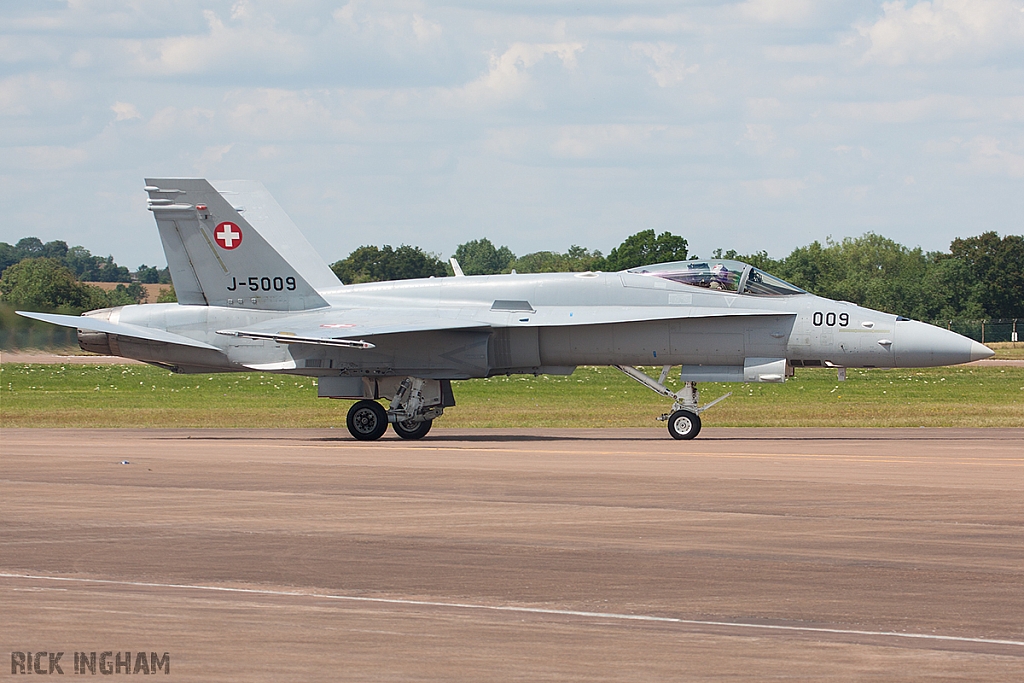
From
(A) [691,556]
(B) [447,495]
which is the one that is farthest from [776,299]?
A: (A) [691,556]

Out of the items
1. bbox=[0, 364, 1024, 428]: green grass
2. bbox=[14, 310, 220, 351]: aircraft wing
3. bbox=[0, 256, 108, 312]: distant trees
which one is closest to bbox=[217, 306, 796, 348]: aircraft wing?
bbox=[14, 310, 220, 351]: aircraft wing

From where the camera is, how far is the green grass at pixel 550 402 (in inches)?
1148

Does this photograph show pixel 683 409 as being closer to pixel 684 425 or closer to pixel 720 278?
pixel 684 425

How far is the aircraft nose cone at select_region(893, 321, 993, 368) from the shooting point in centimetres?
2109

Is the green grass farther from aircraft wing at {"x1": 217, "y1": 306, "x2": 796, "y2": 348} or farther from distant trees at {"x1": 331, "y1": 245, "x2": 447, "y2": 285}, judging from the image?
distant trees at {"x1": 331, "y1": 245, "x2": 447, "y2": 285}

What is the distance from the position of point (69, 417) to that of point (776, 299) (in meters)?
17.2

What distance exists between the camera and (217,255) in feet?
77.0

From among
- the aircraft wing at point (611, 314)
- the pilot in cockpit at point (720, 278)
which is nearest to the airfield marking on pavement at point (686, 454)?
the aircraft wing at point (611, 314)

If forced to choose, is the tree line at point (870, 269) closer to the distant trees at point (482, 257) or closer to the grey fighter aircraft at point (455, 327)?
the distant trees at point (482, 257)

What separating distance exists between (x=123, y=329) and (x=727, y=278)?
10167mm

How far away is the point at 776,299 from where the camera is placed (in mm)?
21875

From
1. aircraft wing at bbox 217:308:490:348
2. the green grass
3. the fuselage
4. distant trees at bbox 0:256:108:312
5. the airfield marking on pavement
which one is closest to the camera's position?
the airfield marking on pavement

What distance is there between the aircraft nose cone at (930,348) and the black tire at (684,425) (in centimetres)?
334

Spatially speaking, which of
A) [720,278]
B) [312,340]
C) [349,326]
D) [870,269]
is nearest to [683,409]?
[720,278]
